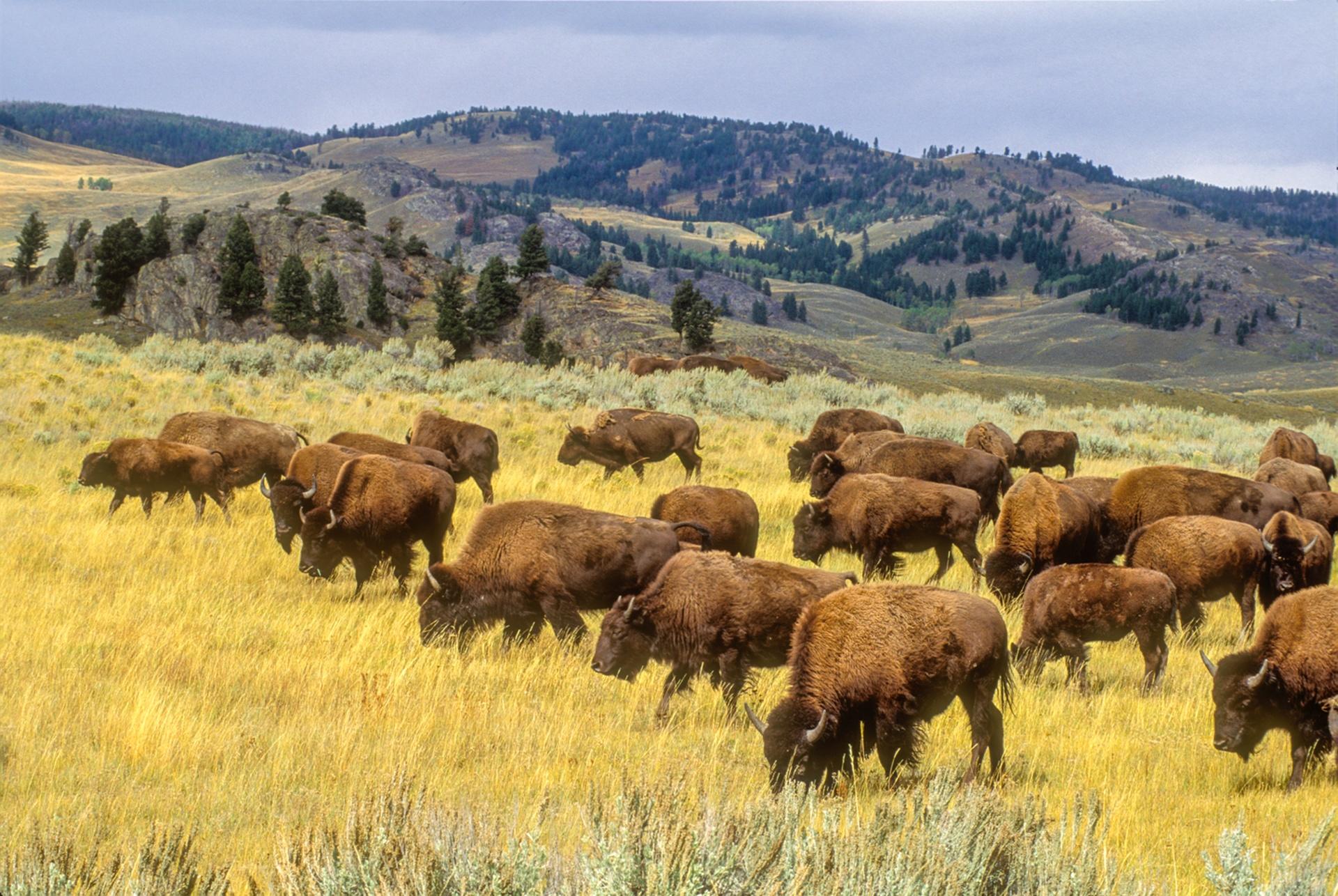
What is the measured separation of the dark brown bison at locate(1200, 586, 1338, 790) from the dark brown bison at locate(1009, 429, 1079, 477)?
45.4ft

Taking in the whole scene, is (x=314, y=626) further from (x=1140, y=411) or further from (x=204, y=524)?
(x=1140, y=411)

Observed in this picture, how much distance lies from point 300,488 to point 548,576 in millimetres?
3882

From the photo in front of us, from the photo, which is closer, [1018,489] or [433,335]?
[1018,489]

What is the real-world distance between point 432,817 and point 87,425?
16.5 metres

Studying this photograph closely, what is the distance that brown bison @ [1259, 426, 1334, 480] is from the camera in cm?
1941

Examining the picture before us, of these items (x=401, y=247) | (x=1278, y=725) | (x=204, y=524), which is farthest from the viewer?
(x=401, y=247)

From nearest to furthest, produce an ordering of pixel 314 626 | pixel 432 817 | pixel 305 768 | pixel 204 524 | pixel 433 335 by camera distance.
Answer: pixel 432 817, pixel 305 768, pixel 314 626, pixel 204 524, pixel 433 335

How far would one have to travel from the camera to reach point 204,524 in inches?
482

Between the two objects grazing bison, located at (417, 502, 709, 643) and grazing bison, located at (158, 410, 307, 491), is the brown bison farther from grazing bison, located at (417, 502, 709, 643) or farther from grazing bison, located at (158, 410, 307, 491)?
grazing bison, located at (158, 410, 307, 491)

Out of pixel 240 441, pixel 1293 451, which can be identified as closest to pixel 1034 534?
pixel 240 441

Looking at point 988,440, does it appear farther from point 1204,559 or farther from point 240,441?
point 240,441

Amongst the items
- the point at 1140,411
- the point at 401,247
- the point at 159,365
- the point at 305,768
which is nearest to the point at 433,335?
the point at 401,247

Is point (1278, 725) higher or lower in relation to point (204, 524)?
higher

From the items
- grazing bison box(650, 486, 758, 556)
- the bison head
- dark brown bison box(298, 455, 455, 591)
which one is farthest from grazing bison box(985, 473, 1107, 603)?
dark brown bison box(298, 455, 455, 591)
